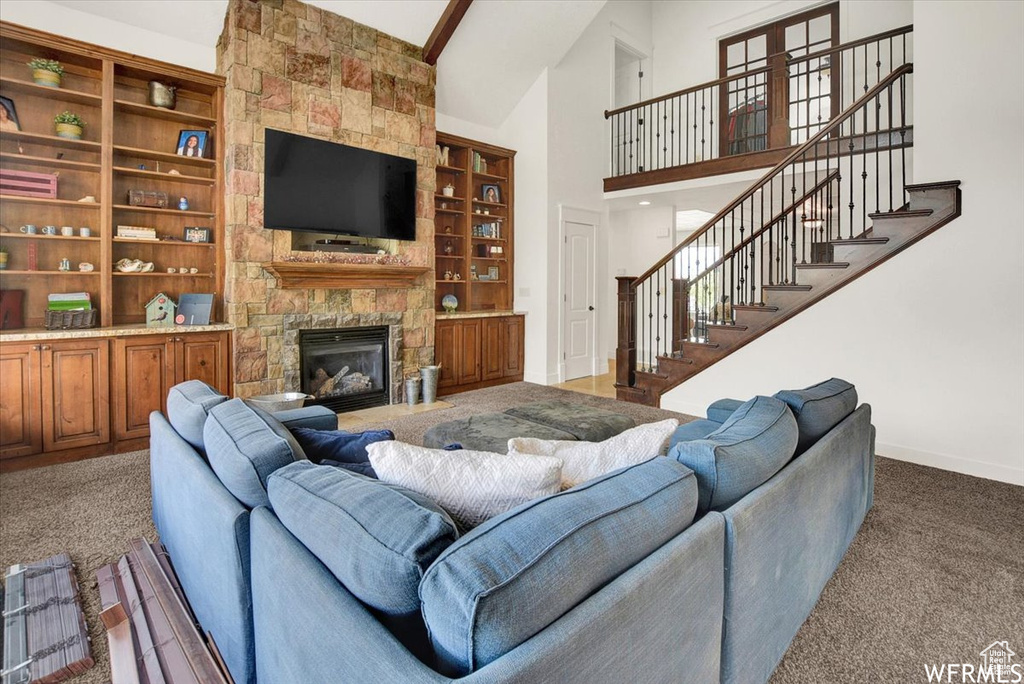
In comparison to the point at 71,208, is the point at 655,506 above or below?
below

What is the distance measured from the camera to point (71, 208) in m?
4.05

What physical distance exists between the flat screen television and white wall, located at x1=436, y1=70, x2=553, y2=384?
4.92 ft

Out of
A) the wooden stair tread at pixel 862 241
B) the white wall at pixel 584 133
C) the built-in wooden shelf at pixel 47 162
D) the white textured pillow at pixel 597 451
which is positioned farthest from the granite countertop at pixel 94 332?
the wooden stair tread at pixel 862 241

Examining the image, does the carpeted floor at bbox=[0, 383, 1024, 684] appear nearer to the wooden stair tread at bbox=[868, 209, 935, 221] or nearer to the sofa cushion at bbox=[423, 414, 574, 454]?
the sofa cushion at bbox=[423, 414, 574, 454]

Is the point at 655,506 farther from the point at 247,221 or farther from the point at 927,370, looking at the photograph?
the point at 247,221

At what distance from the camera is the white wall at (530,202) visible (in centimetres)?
654

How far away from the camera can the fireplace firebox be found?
16.1 feet

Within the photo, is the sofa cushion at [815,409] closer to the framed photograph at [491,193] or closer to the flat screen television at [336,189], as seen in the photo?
Answer: the flat screen television at [336,189]

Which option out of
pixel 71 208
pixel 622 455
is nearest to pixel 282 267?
pixel 71 208

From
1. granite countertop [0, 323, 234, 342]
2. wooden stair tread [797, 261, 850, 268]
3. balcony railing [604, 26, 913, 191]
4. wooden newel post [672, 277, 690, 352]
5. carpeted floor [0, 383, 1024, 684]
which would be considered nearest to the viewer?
carpeted floor [0, 383, 1024, 684]

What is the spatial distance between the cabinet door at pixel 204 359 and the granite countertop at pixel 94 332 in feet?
0.23

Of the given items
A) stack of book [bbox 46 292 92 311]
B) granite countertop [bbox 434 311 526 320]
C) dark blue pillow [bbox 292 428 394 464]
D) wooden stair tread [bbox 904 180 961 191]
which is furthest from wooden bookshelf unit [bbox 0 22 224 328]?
wooden stair tread [bbox 904 180 961 191]

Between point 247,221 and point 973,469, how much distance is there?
18.7 feet

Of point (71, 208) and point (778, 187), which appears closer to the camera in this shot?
point (71, 208)
